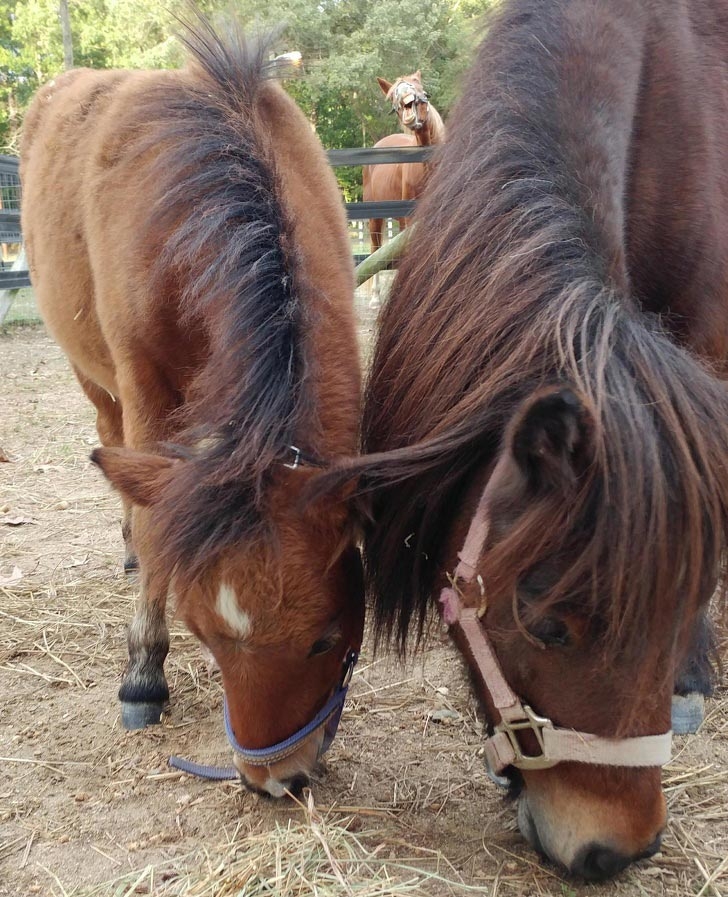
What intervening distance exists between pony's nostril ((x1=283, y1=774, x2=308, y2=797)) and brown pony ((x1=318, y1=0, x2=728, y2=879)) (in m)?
0.47

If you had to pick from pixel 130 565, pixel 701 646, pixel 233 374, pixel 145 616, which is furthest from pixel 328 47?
pixel 701 646

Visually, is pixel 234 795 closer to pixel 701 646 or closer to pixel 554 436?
pixel 701 646

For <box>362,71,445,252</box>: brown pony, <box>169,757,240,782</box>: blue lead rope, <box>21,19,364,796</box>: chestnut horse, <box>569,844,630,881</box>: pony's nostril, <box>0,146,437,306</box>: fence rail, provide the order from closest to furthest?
<box>569,844,630,881</box>: pony's nostril → <box>21,19,364,796</box>: chestnut horse → <box>169,757,240,782</box>: blue lead rope → <box>0,146,437,306</box>: fence rail → <box>362,71,445,252</box>: brown pony

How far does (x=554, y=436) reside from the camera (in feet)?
4.13

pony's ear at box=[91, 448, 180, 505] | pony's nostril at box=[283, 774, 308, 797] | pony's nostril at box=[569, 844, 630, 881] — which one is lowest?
pony's nostril at box=[283, 774, 308, 797]

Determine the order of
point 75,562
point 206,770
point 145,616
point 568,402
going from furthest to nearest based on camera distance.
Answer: point 75,562 < point 145,616 < point 206,770 < point 568,402

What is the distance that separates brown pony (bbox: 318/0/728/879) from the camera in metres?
1.32

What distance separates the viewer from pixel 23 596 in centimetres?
340

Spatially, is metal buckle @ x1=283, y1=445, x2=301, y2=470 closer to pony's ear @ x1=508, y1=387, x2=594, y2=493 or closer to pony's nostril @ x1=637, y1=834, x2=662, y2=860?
pony's ear @ x1=508, y1=387, x2=594, y2=493

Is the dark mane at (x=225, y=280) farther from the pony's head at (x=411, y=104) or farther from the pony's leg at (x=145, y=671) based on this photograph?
the pony's head at (x=411, y=104)

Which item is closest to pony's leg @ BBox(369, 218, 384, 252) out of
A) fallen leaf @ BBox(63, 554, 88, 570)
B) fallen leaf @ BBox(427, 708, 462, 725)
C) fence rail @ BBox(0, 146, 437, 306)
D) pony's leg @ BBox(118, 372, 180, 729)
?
fence rail @ BBox(0, 146, 437, 306)

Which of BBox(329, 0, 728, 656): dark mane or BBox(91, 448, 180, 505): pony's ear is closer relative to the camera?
BBox(329, 0, 728, 656): dark mane

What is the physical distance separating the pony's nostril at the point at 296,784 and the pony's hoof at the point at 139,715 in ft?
2.21

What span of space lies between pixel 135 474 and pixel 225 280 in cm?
53
